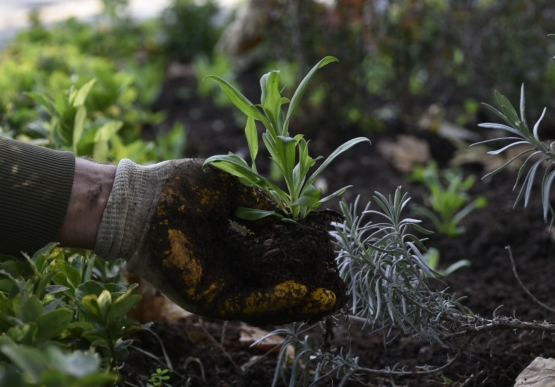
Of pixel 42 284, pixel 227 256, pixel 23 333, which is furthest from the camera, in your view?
pixel 227 256

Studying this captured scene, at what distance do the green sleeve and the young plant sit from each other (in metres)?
0.40

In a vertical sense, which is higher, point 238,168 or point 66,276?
point 238,168

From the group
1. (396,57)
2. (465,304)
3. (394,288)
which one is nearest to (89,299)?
(394,288)

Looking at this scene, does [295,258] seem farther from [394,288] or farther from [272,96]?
[272,96]

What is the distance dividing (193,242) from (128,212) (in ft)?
0.58

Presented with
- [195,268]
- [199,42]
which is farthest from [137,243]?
[199,42]

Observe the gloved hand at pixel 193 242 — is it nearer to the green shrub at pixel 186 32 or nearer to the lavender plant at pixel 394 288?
the lavender plant at pixel 394 288

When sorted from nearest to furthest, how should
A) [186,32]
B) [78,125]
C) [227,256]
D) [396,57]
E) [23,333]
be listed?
[23,333] → [227,256] → [78,125] → [396,57] → [186,32]

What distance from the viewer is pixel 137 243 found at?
1.62 metres

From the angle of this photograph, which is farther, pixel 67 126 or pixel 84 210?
pixel 67 126

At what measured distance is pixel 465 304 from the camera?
98.4 inches

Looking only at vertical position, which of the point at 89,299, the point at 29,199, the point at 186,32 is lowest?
the point at 186,32

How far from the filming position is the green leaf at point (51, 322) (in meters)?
1.21

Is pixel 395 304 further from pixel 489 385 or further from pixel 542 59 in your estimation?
pixel 542 59
